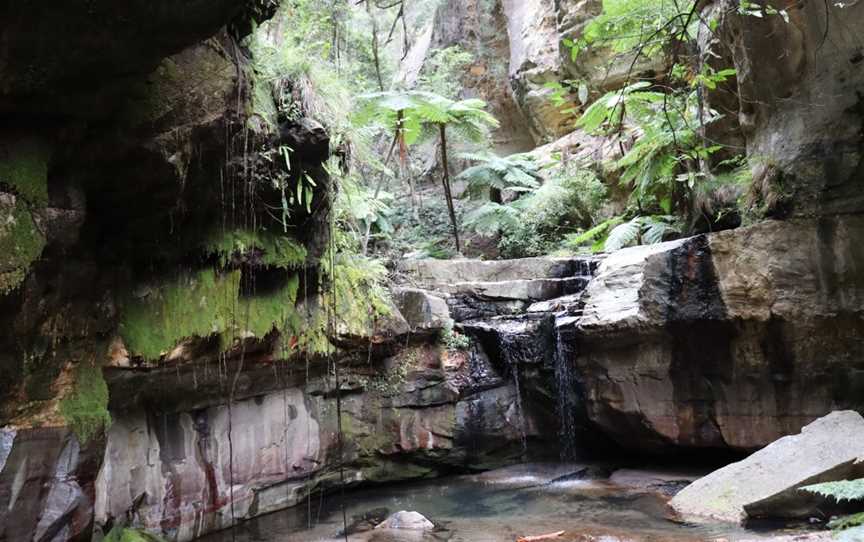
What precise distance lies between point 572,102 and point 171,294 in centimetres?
1163

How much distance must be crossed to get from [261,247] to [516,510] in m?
3.77

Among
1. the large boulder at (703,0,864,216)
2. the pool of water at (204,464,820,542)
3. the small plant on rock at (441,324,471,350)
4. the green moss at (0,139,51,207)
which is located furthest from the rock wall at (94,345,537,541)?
the large boulder at (703,0,864,216)

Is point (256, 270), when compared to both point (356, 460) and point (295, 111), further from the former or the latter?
point (356, 460)

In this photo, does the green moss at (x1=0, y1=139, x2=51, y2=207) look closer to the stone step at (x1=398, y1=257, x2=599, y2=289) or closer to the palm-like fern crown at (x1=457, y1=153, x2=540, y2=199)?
the stone step at (x1=398, y1=257, x2=599, y2=289)

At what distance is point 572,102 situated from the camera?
1489 centimetres

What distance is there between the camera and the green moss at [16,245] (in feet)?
12.2

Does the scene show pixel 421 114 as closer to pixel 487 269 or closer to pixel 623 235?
pixel 487 269

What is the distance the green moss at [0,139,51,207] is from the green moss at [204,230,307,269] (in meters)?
1.74

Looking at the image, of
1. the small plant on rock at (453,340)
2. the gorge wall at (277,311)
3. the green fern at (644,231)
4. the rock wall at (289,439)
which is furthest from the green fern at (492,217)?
the rock wall at (289,439)

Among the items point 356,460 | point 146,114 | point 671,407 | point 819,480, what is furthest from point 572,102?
point 146,114

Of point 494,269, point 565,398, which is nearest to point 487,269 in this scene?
point 494,269

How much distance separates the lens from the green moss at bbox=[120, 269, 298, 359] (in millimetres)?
5344

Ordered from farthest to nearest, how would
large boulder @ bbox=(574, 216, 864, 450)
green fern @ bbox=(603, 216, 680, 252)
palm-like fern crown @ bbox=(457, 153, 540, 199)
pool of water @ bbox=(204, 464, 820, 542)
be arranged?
palm-like fern crown @ bbox=(457, 153, 540, 199)
green fern @ bbox=(603, 216, 680, 252)
large boulder @ bbox=(574, 216, 864, 450)
pool of water @ bbox=(204, 464, 820, 542)

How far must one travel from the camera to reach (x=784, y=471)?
558cm
